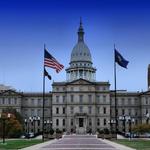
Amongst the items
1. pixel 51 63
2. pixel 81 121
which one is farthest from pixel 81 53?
pixel 51 63

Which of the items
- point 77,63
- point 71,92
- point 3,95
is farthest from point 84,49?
point 3,95

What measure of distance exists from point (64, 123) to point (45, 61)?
100835 mm

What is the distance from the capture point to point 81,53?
181125 mm

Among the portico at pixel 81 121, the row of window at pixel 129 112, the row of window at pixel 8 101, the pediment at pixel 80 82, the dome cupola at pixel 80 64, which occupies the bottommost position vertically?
the portico at pixel 81 121

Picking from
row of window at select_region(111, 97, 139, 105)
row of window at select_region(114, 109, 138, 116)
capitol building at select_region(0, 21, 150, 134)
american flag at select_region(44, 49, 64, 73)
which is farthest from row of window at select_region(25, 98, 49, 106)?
american flag at select_region(44, 49, 64, 73)

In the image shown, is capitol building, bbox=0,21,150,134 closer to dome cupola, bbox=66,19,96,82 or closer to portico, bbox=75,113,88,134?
portico, bbox=75,113,88,134

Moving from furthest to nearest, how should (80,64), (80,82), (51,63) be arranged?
(80,64) < (80,82) < (51,63)

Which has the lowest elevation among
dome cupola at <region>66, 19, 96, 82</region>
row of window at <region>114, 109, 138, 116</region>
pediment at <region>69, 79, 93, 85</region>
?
row of window at <region>114, 109, 138, 116</region>

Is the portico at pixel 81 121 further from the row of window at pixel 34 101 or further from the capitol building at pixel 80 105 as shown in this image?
the row of window at pixel 34 101

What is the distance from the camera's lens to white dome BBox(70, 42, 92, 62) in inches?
7111

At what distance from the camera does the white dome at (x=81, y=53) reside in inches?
7111

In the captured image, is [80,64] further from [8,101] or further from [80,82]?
[8,101]

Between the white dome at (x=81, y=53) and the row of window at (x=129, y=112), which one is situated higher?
the white dome at (x=81, y=53)

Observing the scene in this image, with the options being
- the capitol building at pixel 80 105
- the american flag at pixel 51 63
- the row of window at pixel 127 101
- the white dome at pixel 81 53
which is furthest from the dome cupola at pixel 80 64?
→ the american flag at pixel 51 63
